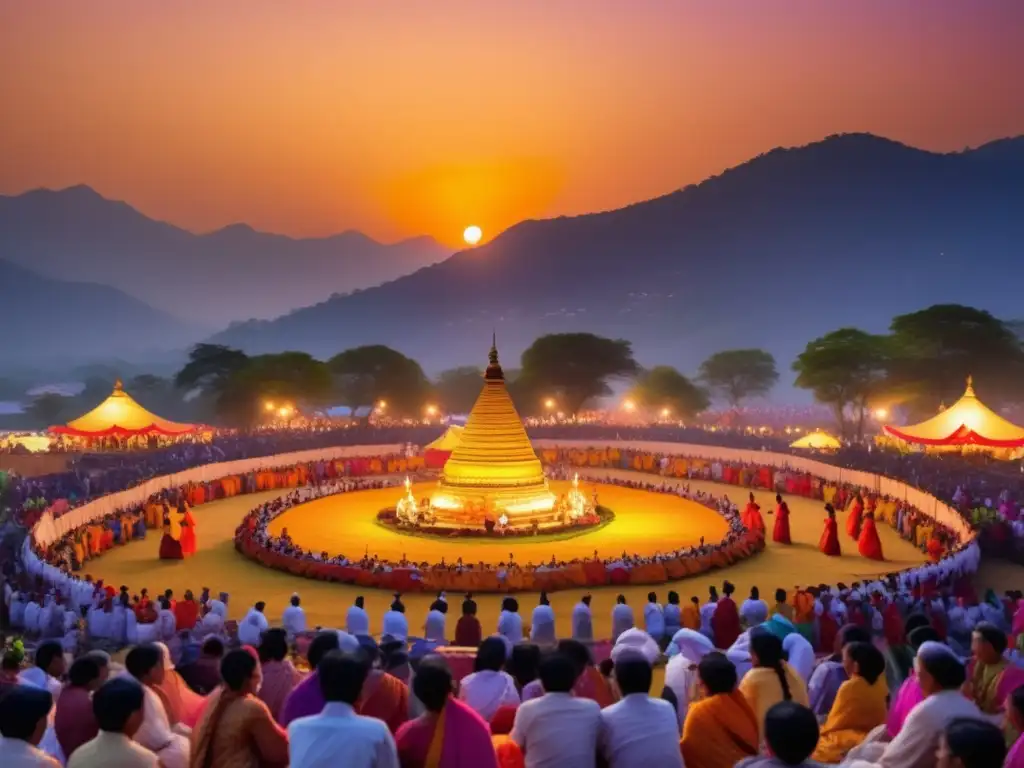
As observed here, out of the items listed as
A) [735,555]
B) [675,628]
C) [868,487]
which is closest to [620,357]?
[868,487]

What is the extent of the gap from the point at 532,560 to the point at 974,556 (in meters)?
10.7

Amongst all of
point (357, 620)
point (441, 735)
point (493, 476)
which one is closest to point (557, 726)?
point (441, 735)

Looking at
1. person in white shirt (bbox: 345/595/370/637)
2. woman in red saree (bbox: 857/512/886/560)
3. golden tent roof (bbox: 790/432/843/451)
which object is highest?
golden tent roof (bbox: 790/432/843/451)

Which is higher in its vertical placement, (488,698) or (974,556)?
(488,698)

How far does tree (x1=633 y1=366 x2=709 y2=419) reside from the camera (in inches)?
3120

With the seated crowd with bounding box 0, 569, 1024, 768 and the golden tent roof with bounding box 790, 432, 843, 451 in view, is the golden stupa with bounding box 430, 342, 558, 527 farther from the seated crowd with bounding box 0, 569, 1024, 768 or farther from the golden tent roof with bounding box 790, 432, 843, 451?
the golden tent roof with bounding box 790, 432, 843, 451

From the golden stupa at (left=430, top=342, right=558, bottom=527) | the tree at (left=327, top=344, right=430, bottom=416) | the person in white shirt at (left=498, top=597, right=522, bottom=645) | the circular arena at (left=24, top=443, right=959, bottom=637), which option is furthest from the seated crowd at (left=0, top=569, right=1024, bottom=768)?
the tree at (left=327, top=344, right=430, bottom=416)

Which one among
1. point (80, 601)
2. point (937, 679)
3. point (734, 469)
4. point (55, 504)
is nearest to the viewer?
point (937, 679)

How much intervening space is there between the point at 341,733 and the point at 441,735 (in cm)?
70

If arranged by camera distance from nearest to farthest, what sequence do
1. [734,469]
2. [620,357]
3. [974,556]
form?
[974,556] → [734,469] → [620,357]

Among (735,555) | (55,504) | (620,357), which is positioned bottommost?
(735,555)

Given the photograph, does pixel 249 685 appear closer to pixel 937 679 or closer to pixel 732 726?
pixel 732 726

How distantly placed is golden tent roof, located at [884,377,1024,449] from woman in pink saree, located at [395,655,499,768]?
3326 cm

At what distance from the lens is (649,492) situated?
33.9 m
